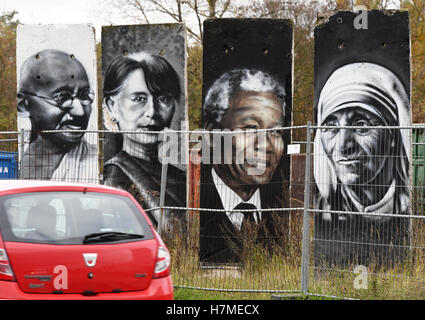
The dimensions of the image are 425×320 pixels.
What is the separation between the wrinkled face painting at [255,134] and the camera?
1221cm

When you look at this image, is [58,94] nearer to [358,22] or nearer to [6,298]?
[358,22]

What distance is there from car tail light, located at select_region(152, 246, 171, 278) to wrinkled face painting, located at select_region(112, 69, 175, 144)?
6.11 meters

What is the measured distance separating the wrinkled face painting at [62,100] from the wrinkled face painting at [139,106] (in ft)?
2.02

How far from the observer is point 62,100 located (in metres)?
13.6

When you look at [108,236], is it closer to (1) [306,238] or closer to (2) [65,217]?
(2) [65,217]

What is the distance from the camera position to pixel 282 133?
12.4 metres

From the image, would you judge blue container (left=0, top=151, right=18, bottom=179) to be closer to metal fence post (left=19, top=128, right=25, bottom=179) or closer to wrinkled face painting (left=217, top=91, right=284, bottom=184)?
metal fence post (left=19, top=128, right=25, bottom=179)

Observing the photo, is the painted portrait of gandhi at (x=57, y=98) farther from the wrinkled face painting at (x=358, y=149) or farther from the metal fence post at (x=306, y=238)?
the metal fence post at (x=306, y=238)

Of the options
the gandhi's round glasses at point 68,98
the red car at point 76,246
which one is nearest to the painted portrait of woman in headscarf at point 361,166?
the red car at point 76,246

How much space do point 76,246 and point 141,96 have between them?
6.91m

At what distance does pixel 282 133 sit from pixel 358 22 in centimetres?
212

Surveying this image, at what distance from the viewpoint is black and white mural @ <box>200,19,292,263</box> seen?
1210cm

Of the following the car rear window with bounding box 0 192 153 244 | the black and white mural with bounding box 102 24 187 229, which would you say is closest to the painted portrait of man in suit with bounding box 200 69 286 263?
the black and white mural with bounding box 102 24 187 229
